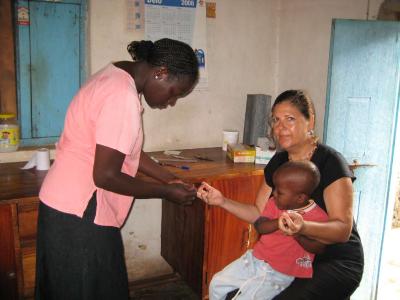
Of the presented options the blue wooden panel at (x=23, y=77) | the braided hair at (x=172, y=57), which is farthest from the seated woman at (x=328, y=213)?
the blue wooden panel at (x=23, y=77)

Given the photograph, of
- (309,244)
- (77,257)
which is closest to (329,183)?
(309,244)

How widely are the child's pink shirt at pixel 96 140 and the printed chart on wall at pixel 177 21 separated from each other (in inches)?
49.6

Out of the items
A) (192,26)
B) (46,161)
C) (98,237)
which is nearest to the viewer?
(98,237)

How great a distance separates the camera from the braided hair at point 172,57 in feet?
4.61

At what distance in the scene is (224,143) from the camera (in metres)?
2.86

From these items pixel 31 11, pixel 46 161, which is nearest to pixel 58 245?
pixel 46 161

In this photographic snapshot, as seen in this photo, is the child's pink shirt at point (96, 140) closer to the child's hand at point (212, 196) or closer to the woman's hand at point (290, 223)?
the child's hand at point (212, 196)

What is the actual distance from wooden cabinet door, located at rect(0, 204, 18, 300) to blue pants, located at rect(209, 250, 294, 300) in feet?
2.94

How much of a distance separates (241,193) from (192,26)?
1.22 metres

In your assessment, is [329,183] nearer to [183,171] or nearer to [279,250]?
[279,250]

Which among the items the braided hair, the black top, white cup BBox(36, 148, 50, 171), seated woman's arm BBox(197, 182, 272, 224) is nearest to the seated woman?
the black top

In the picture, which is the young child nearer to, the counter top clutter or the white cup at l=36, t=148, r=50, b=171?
the counter top clutter

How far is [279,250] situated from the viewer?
157 centimetres

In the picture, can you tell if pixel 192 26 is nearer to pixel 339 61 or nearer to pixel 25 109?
pixel 339 61
